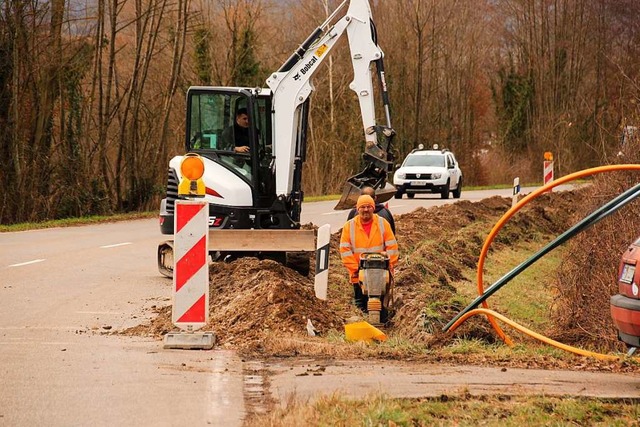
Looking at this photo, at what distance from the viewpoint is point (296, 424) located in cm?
729

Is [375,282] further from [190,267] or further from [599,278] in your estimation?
[190,267]

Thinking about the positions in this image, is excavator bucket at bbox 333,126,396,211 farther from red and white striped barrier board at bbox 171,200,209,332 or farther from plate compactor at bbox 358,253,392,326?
red and white striped barrier board at bbox 171,200,209,332

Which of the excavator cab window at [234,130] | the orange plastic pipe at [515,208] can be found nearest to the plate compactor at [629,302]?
the orange plastic pipe at [515,208]

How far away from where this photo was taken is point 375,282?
45.5ft

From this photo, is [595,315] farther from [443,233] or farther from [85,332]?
[443,233]

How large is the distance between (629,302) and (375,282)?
207 inches

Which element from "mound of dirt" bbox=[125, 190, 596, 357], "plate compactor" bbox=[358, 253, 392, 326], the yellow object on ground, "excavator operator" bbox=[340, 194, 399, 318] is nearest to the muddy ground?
"mound of dirt" bbox=[125, 190, 596, 357]

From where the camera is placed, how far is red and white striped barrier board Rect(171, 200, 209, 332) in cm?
1139

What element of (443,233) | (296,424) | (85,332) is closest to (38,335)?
(85,332)

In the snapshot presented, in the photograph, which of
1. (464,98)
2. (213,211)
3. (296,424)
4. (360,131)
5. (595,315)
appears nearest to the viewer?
(296,424)

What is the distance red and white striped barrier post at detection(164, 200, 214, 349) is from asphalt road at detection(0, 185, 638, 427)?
40 cm

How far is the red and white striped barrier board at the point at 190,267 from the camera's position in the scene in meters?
11.4

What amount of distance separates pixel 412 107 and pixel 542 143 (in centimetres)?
869

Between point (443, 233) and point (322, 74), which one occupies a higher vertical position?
point (322, 74)
